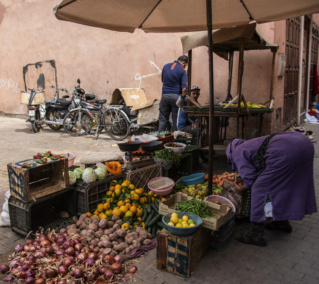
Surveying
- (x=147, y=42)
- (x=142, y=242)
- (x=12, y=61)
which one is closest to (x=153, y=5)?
(x=142, y=242)

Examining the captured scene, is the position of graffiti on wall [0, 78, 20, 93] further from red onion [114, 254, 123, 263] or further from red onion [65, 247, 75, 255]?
red onion [114, 254, 123, 263]

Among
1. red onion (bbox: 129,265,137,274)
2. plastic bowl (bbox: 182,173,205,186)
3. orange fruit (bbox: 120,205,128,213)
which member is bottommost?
red onion (bbox: 129,265,137,274)

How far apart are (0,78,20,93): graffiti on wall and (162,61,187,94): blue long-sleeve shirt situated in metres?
9.17

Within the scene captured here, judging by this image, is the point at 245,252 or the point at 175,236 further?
the point at 245,252

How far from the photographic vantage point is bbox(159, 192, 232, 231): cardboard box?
2.93 meters

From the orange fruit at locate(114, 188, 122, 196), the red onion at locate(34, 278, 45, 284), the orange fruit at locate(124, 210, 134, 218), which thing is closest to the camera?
the red onion at locate(34, 278, 45, 284)

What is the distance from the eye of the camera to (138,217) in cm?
370

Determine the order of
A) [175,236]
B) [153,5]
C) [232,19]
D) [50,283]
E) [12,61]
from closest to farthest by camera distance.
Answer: [50,283] → [175,236] → [153,5] → [232,19] → [12,61]

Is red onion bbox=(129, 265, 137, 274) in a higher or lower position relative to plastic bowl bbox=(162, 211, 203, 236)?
lower

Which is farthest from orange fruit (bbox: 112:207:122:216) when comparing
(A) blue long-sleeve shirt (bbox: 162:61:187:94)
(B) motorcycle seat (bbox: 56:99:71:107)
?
(B) motorcycle seat (bbox: 56:99:71:107)

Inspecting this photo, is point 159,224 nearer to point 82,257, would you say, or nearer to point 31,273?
point 82,257

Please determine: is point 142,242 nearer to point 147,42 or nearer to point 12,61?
point 147,42

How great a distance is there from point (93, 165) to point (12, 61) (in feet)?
37.6

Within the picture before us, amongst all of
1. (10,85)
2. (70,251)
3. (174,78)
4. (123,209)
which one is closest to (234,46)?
(174,78)
